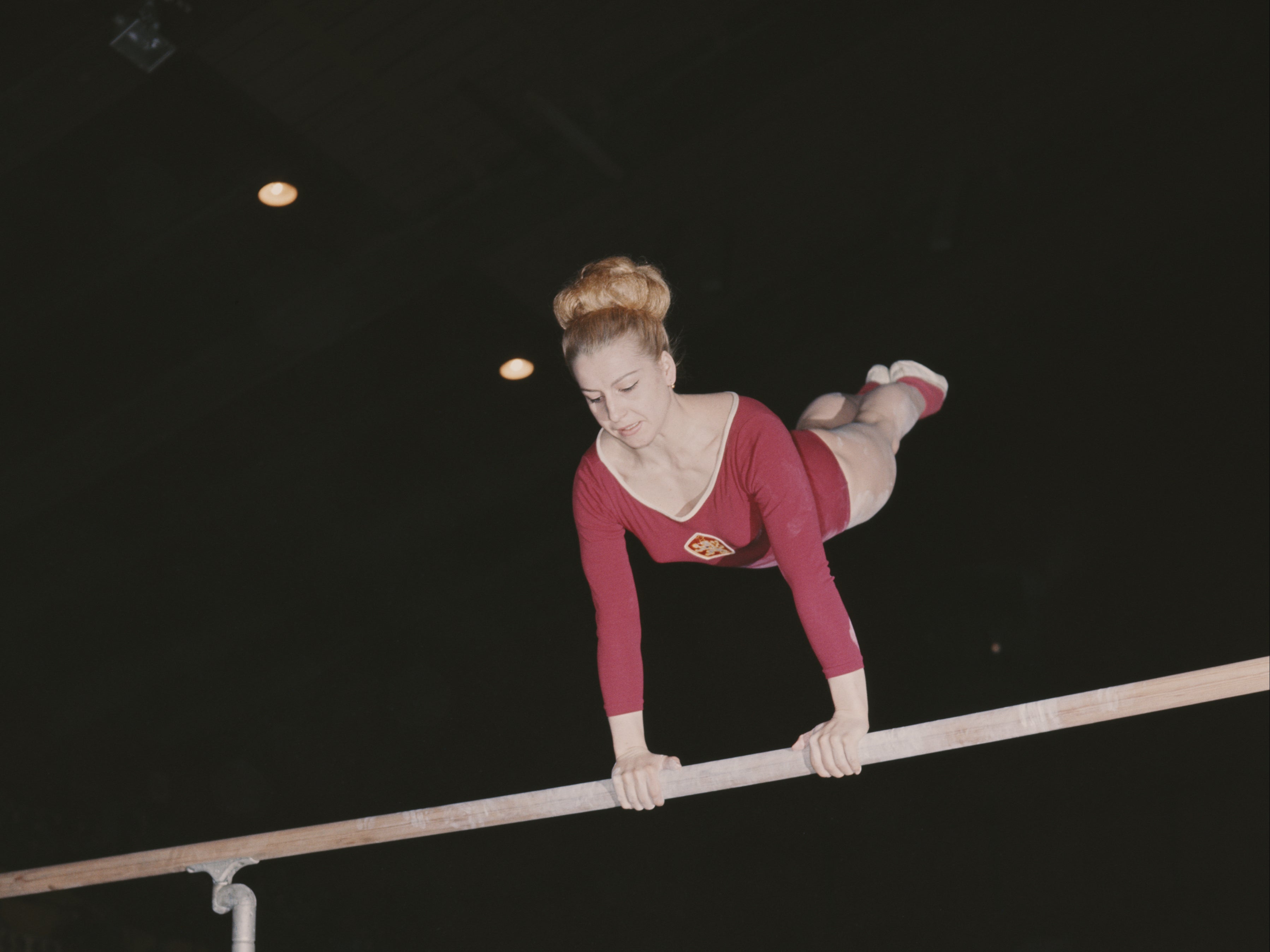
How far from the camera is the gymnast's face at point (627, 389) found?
233cm

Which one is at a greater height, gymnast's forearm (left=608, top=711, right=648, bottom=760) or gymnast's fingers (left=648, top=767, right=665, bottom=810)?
gymnast's forearm (left=608, top=711, right=648, bottom=760)

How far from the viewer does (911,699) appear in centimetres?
648

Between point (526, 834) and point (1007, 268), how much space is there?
15.1 ft

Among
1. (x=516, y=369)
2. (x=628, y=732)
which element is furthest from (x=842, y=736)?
(x=516, y=369)

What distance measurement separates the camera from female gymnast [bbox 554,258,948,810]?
2.34m

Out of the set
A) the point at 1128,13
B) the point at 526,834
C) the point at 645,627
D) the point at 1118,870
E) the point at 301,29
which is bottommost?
the point at 1118,870

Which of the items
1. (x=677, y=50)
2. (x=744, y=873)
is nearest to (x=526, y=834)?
(x=744, y=873)

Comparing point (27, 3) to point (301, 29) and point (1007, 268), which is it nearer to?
point (301, 29)

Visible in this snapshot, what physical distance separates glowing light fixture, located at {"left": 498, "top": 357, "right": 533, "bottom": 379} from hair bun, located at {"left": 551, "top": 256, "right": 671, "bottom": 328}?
3.46 metres

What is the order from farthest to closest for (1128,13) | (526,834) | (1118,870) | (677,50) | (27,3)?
(526,834), (1118,870), (1128,13), (677,50), (27,3)

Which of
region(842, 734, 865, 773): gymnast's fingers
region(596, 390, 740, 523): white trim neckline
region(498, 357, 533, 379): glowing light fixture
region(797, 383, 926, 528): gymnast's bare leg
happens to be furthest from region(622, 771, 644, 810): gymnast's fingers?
region(498, 357, 533, 379): glowing light fixture

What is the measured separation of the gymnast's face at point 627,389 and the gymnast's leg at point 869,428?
2.62 ft

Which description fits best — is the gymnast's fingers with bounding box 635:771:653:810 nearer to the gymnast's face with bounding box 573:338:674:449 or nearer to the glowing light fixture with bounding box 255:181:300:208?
the gymnast's face with bounding box 573:338:674:449

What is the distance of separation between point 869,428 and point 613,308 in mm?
1267
